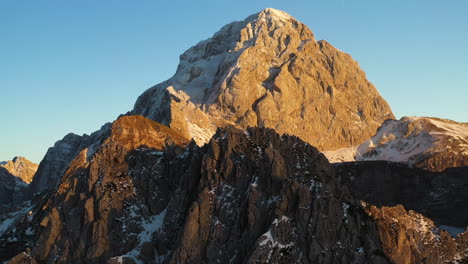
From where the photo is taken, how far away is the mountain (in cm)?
13138

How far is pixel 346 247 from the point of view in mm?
129250

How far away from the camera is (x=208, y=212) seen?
5546 inches

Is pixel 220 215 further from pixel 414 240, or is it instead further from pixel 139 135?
pixel 139 135

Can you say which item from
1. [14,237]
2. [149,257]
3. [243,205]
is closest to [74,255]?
[149,257]

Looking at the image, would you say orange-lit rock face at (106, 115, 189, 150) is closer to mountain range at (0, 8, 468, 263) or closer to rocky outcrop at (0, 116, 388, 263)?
rocky outcrop at (0, 116, 388, 263)

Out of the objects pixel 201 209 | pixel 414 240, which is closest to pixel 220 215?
pixel 201 209

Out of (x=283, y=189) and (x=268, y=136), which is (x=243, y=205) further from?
(x=268, y=136)

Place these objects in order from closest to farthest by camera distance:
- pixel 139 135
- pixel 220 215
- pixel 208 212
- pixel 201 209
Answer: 1. pixel 220 215
2. pixel 201 209
3. pixel 208 212
4. pixel 139 135

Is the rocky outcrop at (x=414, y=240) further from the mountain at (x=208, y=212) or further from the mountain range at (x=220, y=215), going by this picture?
the mountain at (x=208, y=212)

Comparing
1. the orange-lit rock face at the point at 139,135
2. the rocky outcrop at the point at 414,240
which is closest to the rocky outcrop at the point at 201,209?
the orange-lit rock face at the point at 139,135

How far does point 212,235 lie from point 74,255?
37111 millimetres

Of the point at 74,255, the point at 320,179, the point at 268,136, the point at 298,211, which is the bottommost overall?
the point at 74,255

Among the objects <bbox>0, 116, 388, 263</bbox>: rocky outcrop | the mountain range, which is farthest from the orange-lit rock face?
the mountain range

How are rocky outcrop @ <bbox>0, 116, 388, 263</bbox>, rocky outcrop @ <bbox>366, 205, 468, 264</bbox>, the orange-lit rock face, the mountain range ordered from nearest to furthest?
rocky outcrop @ <bbox>0, 116, 388, 263</bbox> < the mountain range < rocky outcrop @ <bbox>366, 205, 468, 264</bbox> < the orange-lit rock face
